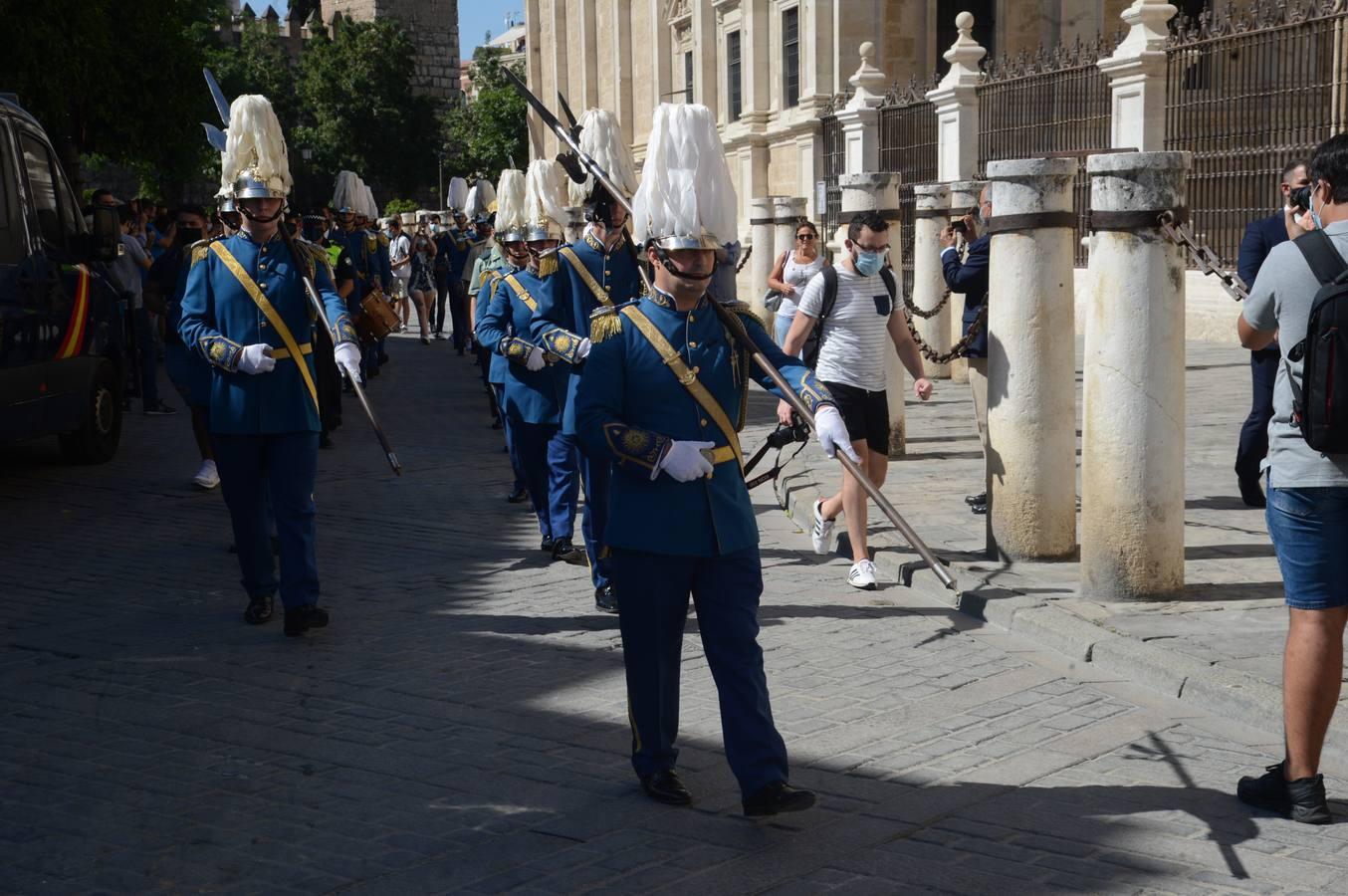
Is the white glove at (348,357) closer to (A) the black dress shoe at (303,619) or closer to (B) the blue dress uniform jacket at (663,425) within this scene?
(A) the black dress shoe at (303,619)

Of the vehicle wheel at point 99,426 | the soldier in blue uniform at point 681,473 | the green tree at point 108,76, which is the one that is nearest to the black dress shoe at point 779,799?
the soldier in blue uniform at point 681,473

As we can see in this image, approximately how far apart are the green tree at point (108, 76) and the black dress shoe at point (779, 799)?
Result: 17.0m

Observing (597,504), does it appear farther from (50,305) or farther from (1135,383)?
(50,305)

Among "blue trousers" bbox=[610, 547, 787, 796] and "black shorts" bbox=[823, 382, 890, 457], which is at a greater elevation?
"black shorts" bbox=[823, 382, 890, 457]

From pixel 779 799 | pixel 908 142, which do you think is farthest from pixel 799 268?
pixel 908 142

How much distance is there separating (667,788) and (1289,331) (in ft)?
7.50

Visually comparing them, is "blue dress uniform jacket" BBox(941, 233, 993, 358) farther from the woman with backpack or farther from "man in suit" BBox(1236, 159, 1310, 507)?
the woman with backpack

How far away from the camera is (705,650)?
4.91 metres

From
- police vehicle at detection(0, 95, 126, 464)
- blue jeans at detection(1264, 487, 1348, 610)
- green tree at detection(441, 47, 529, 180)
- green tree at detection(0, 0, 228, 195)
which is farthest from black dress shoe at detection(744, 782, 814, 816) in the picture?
green tree at detection(441, 47, 529, 180)

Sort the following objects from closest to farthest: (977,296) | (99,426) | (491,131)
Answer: (977,296) < (99,426) < (491,131)

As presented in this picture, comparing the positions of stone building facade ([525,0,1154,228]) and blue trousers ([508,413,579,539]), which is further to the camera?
stone building facade ([525,0,1154,228])

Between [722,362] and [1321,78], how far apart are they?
13014 mm

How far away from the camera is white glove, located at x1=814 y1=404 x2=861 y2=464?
16.5 feet

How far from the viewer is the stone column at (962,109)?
20469mm
